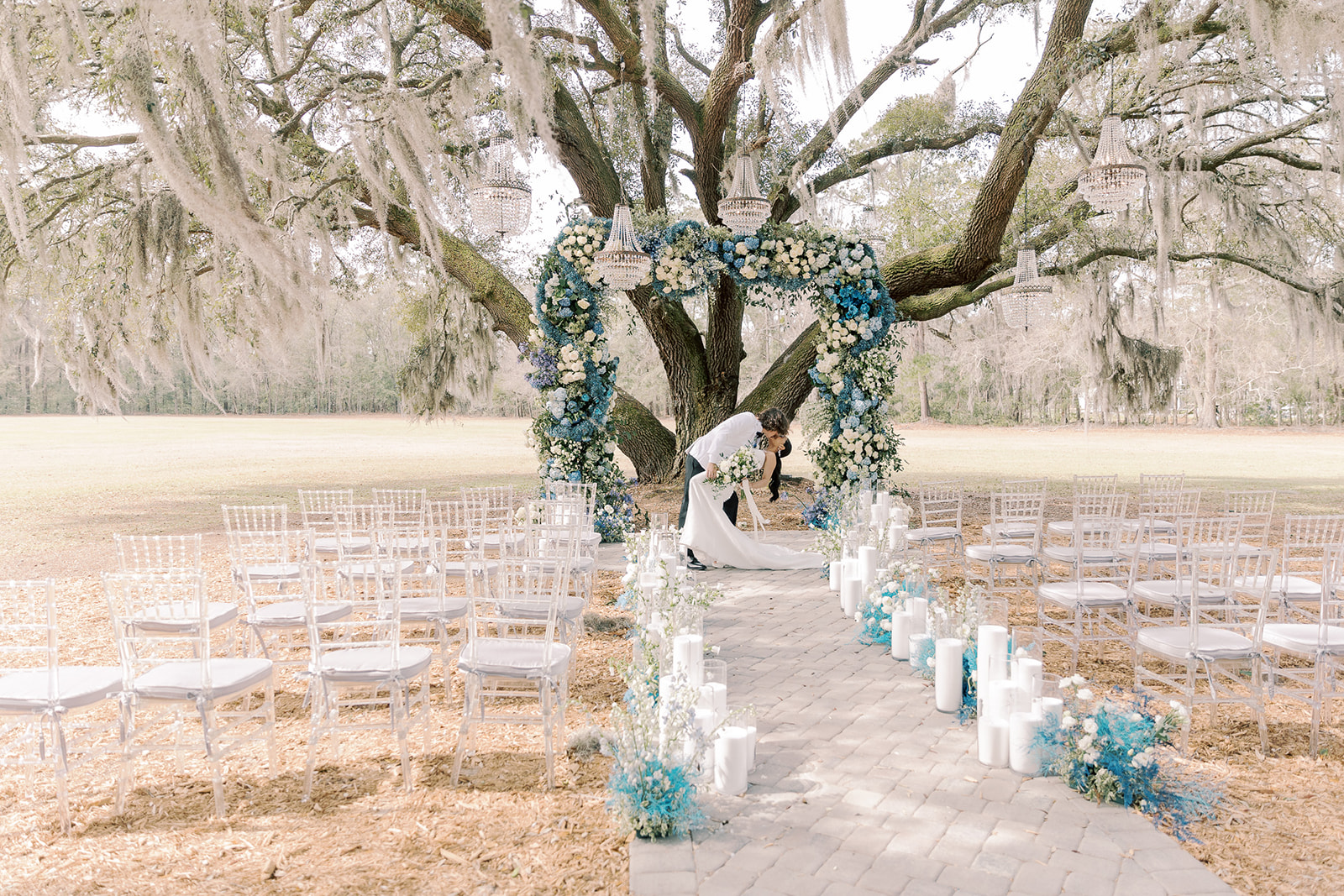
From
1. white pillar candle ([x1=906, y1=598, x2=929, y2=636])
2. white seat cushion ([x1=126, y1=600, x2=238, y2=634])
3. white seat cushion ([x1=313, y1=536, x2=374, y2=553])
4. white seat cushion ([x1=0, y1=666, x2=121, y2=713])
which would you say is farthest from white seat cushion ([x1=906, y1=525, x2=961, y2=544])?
white seat cushion ([x1=0, y1=666, x2=121, y2=713])

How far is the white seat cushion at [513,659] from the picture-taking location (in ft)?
10.7

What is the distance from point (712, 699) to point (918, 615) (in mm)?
1867

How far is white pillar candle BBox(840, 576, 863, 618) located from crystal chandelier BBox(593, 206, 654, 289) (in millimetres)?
3830

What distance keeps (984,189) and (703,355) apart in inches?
184

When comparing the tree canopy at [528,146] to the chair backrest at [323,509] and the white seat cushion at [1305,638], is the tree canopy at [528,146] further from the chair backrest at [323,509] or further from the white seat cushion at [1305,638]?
the white seat cushion at [1305,638]

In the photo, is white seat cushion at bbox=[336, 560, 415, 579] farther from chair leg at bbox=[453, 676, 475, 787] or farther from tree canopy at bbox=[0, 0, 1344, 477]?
tree canopy at bbox=[0, 0, 1344, 477]

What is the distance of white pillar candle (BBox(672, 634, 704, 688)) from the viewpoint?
3.29 metres

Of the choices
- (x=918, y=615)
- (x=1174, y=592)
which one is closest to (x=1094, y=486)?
(x=1174, y=592)

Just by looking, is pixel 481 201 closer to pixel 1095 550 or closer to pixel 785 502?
pixel 1095 550

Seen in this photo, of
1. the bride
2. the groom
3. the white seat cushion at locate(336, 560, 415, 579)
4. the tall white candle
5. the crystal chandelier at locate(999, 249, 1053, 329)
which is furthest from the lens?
the crystal chandelier at locate(999, 249, 1053, 329)

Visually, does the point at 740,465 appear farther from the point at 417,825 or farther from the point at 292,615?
the point at 417,825

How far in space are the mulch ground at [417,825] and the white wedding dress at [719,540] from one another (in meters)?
3.47

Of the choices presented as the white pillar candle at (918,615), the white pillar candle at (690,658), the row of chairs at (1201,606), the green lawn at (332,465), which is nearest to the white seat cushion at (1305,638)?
the row of chairs at (1201,606)

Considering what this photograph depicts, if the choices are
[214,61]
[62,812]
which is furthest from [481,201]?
[62,812]
